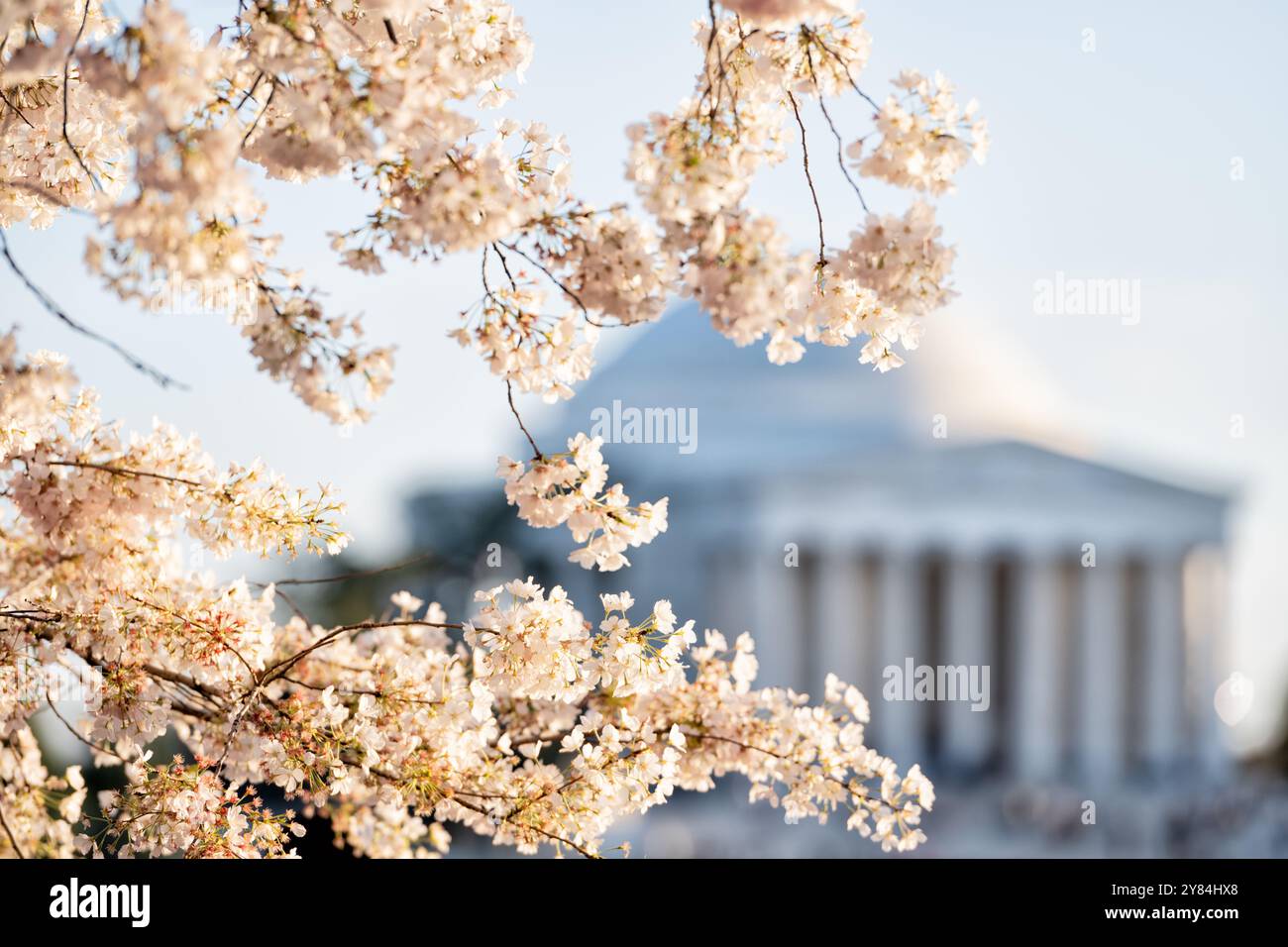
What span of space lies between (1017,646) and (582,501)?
65776 mm

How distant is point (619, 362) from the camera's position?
8662 centimetres

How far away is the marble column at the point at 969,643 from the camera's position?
69.5 metres

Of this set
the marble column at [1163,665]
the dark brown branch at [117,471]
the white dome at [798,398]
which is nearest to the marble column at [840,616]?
the white dome at [798,398]

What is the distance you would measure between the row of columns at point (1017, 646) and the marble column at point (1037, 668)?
0.06 metres

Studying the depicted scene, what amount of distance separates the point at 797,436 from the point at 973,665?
48.7 ft

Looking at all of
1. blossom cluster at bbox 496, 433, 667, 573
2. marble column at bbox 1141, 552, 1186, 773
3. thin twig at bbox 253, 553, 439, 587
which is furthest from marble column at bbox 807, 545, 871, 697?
blossom cluster at bbox 496, 433, 667, 573

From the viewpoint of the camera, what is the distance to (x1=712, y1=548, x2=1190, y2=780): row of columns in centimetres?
6881

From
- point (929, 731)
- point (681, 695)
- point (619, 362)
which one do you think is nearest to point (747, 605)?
point (929, 731)

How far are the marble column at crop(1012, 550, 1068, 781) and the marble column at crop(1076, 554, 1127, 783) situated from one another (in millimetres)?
1026

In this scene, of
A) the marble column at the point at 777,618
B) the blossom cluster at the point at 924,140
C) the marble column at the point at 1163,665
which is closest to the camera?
the blossom cluster at the point at 924,140

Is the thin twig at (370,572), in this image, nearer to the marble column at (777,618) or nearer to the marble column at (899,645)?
the marble column at (899,645)

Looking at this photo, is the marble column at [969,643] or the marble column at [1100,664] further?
the marble column at [969,643]

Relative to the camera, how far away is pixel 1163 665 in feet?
229
